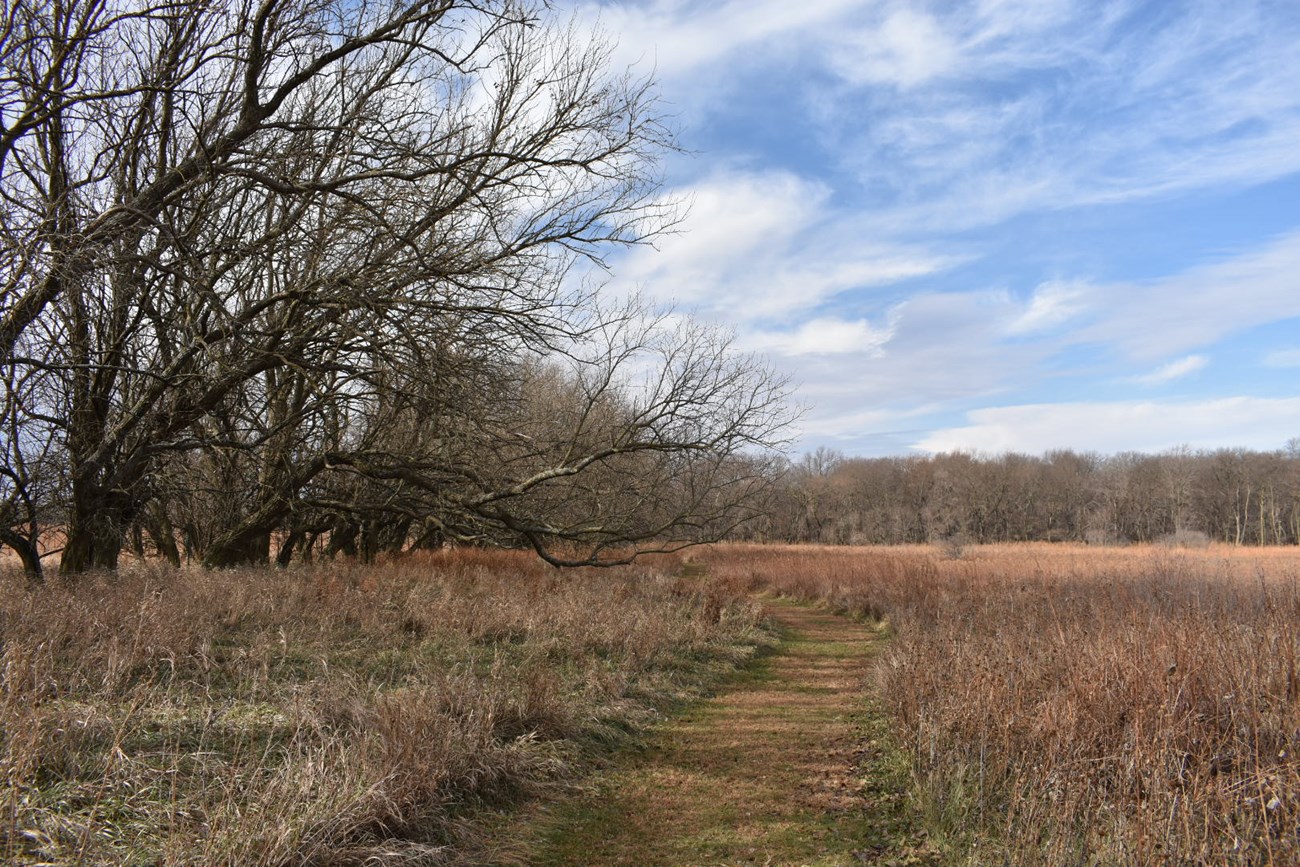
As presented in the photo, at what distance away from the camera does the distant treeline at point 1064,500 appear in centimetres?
7031

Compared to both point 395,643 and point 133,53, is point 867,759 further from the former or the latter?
point 133,53

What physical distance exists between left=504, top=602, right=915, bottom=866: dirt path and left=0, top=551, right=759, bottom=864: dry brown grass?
0.45 meters

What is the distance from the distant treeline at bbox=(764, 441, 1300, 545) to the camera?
→ 7031cm

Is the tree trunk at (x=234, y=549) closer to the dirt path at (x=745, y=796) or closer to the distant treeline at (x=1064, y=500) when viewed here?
the dirt path at (x=745, y=796)

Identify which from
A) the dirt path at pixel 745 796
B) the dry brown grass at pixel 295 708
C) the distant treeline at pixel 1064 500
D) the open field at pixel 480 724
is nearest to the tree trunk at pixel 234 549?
the dry brown grass at pixel 295 708

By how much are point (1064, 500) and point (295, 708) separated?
87.0m

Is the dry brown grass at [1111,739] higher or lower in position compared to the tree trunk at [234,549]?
lower

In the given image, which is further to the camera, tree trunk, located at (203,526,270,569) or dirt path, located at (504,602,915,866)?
tree trunk, located at (203,526,270,569)

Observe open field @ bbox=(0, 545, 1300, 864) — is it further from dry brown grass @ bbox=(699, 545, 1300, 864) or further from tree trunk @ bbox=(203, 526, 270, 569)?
tree trunk @ bbox=(203, 526, 270, 569)

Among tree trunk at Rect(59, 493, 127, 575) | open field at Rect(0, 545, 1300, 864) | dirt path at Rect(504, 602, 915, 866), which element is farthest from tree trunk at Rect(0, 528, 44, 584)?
dirt path at Rect(504, 602, 915, 866)

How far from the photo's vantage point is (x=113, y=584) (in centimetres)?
821

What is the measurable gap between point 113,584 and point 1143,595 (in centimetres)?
1319

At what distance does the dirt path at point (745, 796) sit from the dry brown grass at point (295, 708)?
447mm

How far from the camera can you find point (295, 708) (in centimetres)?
468
